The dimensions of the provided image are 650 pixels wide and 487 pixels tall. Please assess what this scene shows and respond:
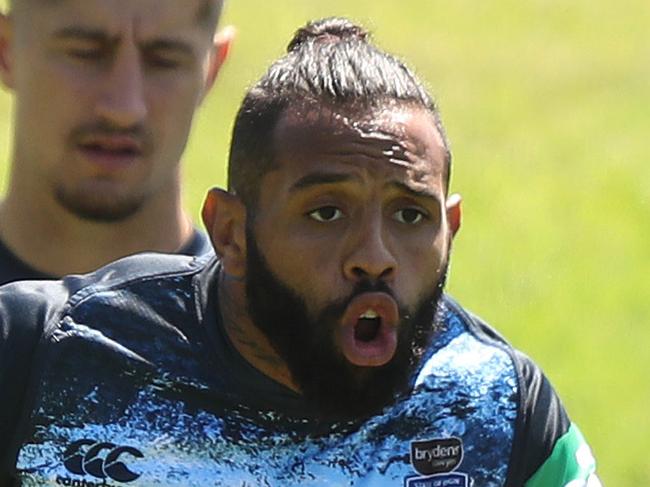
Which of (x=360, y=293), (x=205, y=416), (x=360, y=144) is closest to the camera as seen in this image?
(x=360, y=293)

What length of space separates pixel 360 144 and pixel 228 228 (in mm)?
305

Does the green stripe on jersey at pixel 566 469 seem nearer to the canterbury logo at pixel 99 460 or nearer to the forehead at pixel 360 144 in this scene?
the forehead at pixel 360 144

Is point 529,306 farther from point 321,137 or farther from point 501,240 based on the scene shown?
point 321,137

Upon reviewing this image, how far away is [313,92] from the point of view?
354 cm

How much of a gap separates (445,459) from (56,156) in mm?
1360

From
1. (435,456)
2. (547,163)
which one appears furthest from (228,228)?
(547,163)

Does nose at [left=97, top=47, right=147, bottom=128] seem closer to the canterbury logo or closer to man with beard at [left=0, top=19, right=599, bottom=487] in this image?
man with beard at [left=0, top=19, right=599, bottom=487]

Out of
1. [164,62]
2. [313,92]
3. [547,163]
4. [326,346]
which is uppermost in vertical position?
[547,163]

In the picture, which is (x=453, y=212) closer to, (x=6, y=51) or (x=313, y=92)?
(x=313, y=92)

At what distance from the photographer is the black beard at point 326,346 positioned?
3.43 meters

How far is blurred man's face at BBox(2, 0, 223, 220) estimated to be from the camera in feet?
14.8

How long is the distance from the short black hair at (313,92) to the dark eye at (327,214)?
0.43 ft

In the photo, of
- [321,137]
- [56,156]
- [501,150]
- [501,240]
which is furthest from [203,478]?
[501,150]

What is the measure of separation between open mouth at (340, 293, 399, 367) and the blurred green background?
4.71 feet
